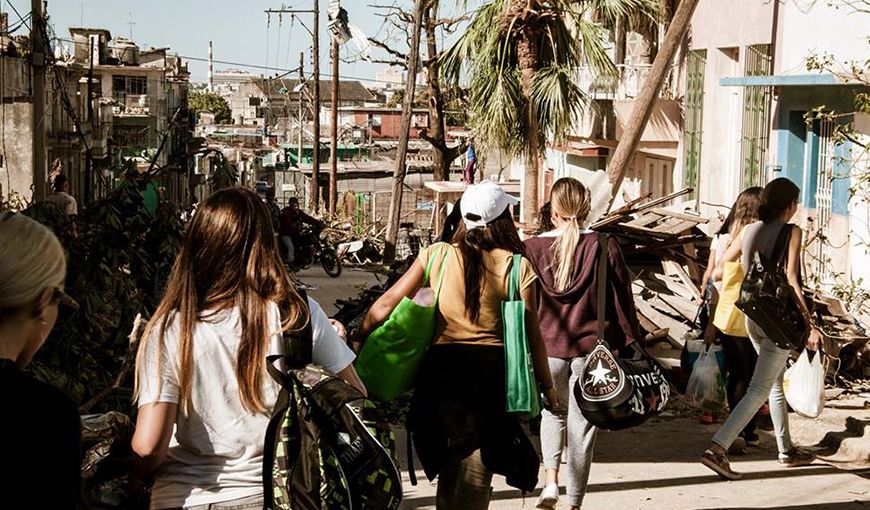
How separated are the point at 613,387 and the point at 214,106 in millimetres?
130797

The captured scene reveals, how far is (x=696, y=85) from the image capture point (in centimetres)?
2397

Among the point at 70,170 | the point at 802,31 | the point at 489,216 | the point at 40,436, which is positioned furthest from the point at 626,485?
the point at 70,170

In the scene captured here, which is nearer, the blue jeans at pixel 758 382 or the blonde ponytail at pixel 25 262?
the blonde ponytail at pixel 25 262

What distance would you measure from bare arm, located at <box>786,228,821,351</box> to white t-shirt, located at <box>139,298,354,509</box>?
15.9ft

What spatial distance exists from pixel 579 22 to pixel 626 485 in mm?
11676

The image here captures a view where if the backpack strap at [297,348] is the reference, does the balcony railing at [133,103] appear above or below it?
above

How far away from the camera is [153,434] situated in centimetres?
362

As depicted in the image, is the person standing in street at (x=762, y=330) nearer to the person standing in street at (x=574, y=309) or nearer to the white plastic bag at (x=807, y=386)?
the white plastic bag at (x=807, y=386)

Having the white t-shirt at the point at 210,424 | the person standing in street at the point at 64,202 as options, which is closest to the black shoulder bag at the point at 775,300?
the person standing in street at the point at 64,202

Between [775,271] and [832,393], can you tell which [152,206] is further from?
[832,393]

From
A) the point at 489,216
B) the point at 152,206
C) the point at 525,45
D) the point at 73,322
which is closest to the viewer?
the point at 489,216

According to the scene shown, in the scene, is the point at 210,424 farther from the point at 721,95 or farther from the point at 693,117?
the point at 693,117

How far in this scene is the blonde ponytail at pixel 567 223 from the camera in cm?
680

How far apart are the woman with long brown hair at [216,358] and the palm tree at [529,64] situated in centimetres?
1479
